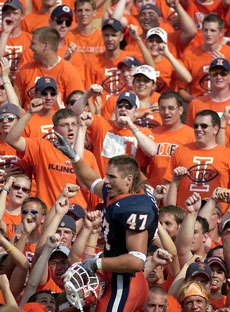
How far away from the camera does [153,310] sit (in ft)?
25.0

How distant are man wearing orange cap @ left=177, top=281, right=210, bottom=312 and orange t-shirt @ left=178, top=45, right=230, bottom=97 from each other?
200 inches

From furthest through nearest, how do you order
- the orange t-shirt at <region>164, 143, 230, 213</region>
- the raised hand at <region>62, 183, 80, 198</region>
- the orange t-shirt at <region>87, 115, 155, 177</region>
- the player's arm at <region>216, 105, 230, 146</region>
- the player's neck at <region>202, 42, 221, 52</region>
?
the player's neck at <region>202, 42, 221, 52</region> < the player's arm at <region>216, 105, 230, 146</region> < the orange t-shirt at <region>87, 115, 155, 177</region> < the orange t-shirt at <region>164, 143, 230, 213</region> < the raised hand at <region>62, 183, 80, 198</region>

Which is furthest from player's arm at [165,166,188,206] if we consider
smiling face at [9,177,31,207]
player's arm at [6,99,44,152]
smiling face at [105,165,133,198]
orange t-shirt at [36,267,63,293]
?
smiling face at [105,165,133,198]

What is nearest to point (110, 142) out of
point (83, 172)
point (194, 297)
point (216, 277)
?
point (216, 277)

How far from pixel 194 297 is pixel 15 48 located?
19.8ft

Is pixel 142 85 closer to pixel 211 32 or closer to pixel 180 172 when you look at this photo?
pixel 211 32

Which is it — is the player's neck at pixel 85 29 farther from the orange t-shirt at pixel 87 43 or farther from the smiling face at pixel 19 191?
the smiling face at pixel 19 191

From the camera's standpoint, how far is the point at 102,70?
11930 millimetres

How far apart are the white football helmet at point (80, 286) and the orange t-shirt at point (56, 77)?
17.0 feet

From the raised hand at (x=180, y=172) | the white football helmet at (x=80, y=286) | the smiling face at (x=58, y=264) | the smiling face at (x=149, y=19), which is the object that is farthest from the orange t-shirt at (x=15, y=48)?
the white football helmet at (x=80, y=286)

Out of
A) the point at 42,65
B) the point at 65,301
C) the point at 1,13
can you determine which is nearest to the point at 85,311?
the point at 65,301

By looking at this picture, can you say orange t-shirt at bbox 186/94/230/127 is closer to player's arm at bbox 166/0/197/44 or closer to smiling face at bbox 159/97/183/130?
smiling face at bbox 159/97/183/130

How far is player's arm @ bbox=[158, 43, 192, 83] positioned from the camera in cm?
1175

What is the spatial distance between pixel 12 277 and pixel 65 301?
0.93 meters
